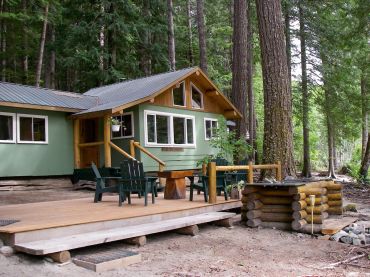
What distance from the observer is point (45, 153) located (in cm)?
1236

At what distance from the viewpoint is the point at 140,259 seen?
4.66 metres

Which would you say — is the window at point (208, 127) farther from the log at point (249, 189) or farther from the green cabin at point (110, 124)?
the log at point (249, 189)

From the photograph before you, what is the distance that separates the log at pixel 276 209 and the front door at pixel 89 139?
7673 millimetres

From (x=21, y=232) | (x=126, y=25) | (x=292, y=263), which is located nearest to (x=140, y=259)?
(x=21, y=232)

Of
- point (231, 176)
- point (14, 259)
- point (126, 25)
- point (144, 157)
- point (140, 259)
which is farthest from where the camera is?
point (126, 25)

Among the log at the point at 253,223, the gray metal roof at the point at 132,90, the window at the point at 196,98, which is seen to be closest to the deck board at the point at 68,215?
the log at the point at 253,223

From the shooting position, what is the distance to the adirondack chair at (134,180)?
7.06m

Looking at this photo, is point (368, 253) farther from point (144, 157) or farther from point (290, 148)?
point (144, 157)

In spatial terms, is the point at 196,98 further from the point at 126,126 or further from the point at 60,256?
the point at 60,256

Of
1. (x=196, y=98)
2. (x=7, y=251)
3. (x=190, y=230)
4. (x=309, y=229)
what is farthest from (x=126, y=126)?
(x=7, y=251)

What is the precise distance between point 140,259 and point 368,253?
3078 mm

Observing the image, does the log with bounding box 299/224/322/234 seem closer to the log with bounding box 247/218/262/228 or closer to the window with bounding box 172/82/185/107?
the log with bounding box 247/218/262/228

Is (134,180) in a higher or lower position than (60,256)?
higher

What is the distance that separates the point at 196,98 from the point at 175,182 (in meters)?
7.46
